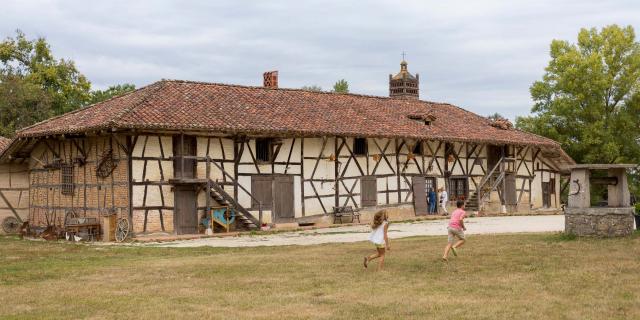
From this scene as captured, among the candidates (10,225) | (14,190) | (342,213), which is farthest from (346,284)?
(14,190)

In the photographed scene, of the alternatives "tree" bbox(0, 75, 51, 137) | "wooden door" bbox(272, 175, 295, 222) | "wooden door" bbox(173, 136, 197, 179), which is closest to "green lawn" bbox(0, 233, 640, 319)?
"wooden door" bbox(173, 136, 197, 179)

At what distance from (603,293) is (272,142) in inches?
808

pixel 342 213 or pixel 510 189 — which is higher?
pixel 510 189

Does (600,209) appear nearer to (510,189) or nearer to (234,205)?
(234,205)

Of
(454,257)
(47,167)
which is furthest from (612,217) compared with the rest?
(47,167)

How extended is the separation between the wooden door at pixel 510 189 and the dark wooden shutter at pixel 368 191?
911 cm

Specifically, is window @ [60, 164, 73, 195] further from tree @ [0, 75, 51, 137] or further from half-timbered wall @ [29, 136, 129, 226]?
tree @ [0, 75, 51, 137]

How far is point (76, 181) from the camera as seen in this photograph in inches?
1229

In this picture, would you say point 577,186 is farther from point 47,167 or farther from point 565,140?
point 565,140

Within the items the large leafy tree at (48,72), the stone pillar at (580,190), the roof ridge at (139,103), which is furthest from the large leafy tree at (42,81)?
the stone pillar at (580,190)

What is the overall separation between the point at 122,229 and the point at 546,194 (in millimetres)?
26478

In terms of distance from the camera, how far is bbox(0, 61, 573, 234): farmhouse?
2895 centimetres

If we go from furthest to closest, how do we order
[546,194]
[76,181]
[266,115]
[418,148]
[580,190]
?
1. [546,194]
2. [418,148]
3. [266,115]
4. [76,181]
5. [580,190]

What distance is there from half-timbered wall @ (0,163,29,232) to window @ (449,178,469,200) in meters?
19.2
